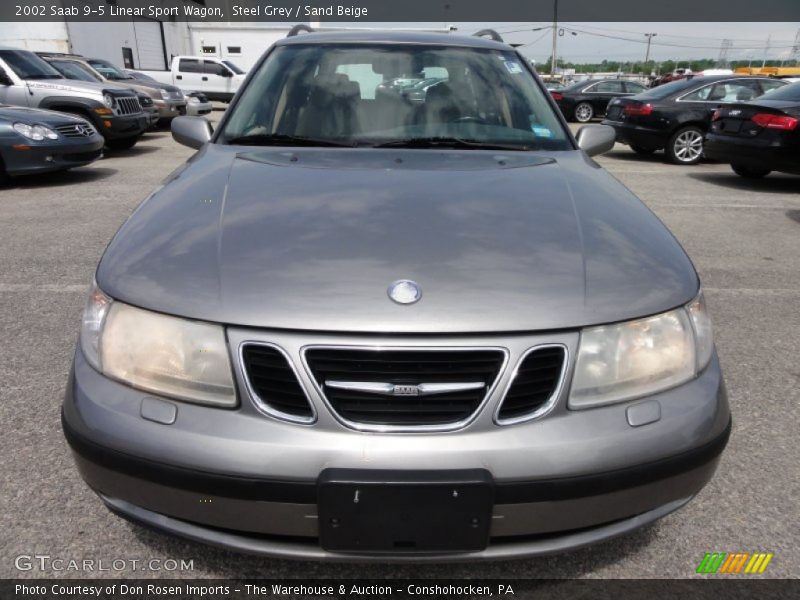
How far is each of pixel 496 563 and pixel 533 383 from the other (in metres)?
0.70

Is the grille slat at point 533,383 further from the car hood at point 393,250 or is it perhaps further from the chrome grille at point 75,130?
the chrome grille at point 75,130

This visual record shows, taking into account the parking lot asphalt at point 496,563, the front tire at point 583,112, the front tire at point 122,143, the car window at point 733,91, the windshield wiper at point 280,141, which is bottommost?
the front tire at point 583,112

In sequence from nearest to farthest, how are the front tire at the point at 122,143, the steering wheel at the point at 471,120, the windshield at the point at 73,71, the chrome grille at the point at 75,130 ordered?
1. the steering wheel at the point at 471,120
2. the chrome grille at the point at 75,130
3. the front tire at the point at 122,143
4. the windshield at the point at 73,71

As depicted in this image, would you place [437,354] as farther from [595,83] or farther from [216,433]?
[595,83]

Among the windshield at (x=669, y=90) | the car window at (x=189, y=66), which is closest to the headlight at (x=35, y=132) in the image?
the windshield at (x=669, y=90)

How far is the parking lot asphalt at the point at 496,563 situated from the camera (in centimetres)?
181

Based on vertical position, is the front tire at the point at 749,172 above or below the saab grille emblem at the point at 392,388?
below

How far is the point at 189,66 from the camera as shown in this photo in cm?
2128

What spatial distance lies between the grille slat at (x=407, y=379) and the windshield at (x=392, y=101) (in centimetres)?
132

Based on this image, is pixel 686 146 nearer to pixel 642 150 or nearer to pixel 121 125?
pixel 642 150

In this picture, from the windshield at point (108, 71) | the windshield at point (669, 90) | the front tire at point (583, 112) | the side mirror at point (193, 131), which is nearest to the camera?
the side mirror at point (193, 131)

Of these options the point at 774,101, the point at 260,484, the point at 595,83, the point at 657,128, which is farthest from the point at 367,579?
the point at 595,83

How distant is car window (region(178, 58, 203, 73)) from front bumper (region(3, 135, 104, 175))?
15.0m

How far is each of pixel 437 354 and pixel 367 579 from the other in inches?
30.7
